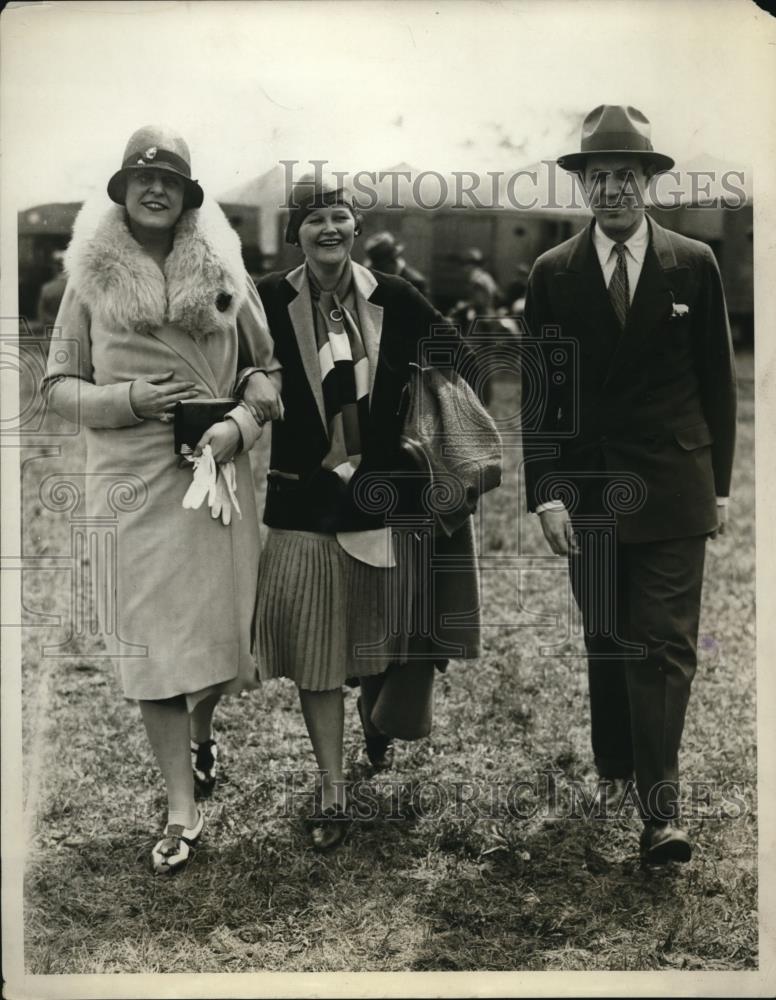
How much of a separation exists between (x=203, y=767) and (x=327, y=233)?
190cm

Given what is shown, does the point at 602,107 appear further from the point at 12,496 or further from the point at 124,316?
the point at 12,496

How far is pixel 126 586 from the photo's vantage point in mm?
4121

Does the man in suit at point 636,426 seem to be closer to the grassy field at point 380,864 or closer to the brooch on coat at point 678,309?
the brooch on coat at point 678,309

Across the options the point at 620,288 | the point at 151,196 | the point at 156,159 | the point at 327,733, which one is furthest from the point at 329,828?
the point at 156,159

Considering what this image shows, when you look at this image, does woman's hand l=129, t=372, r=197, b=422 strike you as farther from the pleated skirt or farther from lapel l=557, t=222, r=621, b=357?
lapel l=557, t=222, r=621, b=357

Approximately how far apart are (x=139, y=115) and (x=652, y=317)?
1742mm

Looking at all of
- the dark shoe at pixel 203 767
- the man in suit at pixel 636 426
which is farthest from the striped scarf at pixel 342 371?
the dark shoe at pixel 203 767

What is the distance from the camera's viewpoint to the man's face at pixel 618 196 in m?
4.14

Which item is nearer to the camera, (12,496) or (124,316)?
(124,316)

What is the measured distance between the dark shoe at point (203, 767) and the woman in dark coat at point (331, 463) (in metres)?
0.53

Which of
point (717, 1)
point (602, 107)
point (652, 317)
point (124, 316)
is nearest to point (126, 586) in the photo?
point (124, 316)

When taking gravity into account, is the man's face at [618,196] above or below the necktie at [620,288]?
above

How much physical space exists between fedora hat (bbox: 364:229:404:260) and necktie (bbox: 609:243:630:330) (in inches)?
50.5

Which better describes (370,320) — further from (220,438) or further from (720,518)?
(720,518)
